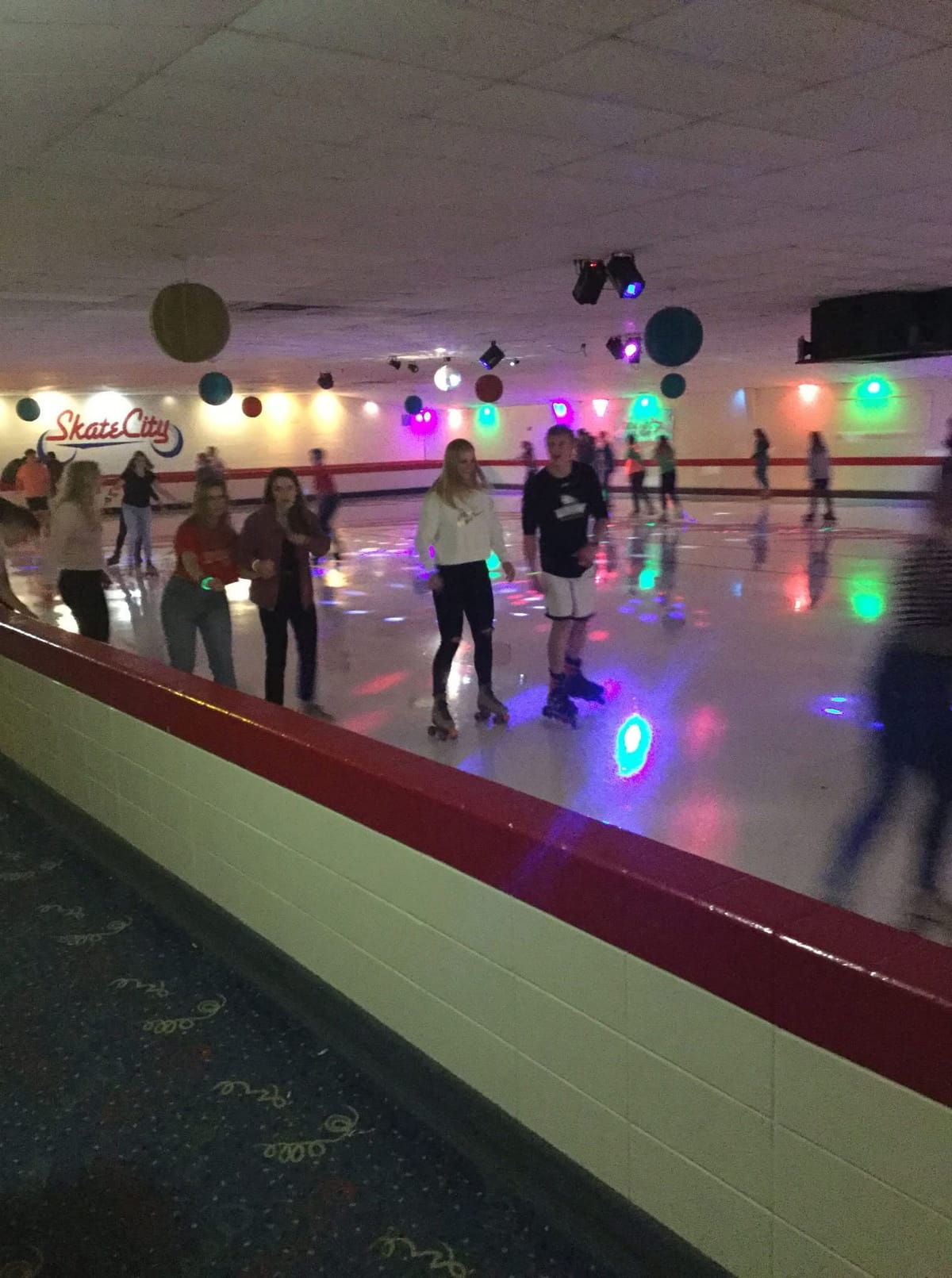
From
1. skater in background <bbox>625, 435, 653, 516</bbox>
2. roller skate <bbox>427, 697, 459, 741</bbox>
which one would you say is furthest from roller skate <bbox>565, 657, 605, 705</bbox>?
skater in background <bbox>625, 435, 653, 516</bbox>

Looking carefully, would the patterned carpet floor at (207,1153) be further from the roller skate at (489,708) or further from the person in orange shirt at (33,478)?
the person in orange shirt at (33,478)

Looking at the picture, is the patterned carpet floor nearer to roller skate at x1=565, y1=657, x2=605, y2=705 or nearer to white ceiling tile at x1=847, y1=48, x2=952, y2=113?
roller skate at x1=565, y1=657, x2=605, y2=705

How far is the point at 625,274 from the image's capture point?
655cm

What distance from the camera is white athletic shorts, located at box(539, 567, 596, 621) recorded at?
16.5ft

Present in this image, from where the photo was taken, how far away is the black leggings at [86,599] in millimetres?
5246

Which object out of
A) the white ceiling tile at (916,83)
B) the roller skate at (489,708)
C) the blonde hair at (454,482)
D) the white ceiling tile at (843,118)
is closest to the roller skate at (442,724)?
the roller skate at (489,708)

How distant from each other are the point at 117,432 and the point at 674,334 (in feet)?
54.2

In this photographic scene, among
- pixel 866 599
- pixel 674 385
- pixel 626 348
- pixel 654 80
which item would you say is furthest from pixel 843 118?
pixel 674 385

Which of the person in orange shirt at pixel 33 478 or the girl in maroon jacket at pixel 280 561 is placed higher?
the person in orange shirt at pixel 33 478

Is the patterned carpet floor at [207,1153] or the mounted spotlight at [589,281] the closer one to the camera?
the patterned carpet floor at [207,1153]

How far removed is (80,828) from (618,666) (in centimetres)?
325

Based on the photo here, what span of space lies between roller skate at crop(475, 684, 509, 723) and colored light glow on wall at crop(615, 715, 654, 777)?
1.91 feet

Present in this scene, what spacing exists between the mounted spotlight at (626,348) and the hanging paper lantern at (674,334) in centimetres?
329

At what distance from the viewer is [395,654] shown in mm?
6578
